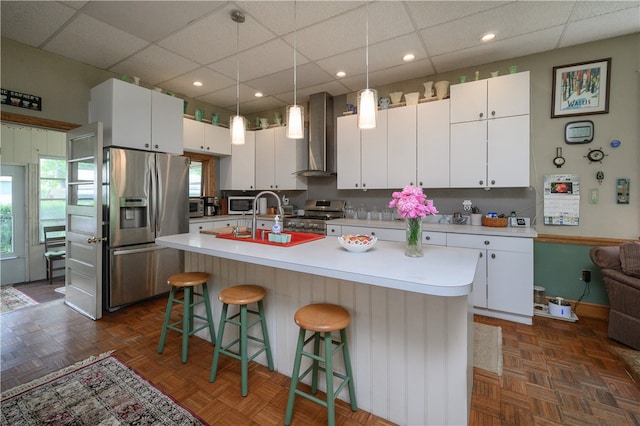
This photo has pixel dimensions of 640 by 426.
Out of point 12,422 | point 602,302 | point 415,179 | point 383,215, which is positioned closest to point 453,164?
point 415,179

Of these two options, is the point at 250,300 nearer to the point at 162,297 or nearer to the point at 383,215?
the point at 162,297

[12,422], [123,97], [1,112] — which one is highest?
[123,97]

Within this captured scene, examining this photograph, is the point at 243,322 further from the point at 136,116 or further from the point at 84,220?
the point at 136,116

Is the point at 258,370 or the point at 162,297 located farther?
the point at 162,297

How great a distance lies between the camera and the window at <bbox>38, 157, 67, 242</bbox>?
4645 mm

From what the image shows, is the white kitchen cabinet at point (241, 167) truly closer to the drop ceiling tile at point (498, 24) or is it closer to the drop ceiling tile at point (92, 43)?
the drop ceiling tile at point (92, 43)

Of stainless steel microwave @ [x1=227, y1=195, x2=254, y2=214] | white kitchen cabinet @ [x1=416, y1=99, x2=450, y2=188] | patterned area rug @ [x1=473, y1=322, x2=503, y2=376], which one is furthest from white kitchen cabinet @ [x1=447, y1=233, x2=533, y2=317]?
stainless steel microwave @ [x1=227, y1=195, x2=254, y2=214]

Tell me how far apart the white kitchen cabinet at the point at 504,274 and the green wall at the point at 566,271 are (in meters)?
0.59

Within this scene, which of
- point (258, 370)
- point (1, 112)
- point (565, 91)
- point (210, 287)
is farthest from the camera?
point (565, 91)

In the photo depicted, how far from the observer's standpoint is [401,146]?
3650 mm

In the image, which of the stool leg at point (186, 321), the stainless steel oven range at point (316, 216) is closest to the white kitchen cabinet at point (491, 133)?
the stainless steel oven range at point (316, 216)

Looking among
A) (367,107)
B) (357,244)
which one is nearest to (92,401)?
(357,244)

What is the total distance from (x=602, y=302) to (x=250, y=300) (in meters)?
3.54

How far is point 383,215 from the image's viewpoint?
4.08 meters
